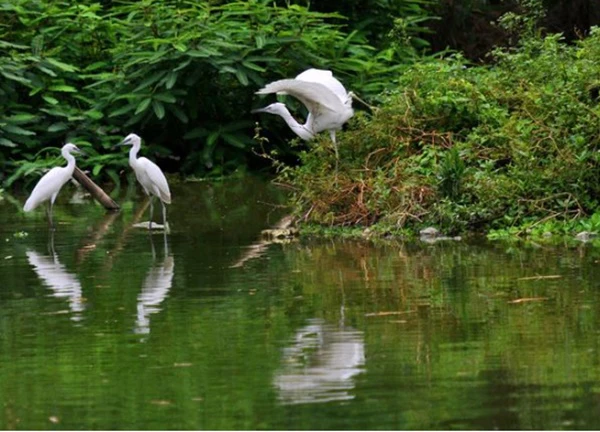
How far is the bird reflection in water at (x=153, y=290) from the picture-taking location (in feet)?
31.6

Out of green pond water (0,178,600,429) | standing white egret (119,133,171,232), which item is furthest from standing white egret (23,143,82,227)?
green pond water (0,178,600,429)

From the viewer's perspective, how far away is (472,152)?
14461 mm

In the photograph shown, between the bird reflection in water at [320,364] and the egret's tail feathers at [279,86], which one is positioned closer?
the bird reflection in water at [320,364]

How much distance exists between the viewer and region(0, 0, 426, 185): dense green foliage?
20.5 meters

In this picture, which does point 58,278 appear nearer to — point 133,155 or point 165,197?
point 165,197

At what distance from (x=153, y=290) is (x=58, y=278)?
1.15 meters

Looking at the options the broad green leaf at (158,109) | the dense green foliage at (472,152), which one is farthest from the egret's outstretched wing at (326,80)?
the broad green leaf at (158,109)

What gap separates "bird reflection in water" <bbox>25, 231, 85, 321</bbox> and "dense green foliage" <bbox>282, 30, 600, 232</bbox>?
267cm

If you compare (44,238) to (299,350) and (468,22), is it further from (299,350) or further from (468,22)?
(468,22)

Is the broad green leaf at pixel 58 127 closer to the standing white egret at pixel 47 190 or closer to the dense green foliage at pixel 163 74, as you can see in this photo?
the dense green foliage at pixel 163 74

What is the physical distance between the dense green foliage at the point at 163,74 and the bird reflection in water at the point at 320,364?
11.6m

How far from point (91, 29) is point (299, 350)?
14631mm

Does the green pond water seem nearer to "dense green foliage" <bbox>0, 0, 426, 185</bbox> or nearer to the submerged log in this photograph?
the submerged log

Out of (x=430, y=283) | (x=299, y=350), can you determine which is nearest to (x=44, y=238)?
(x=430, y=283)
